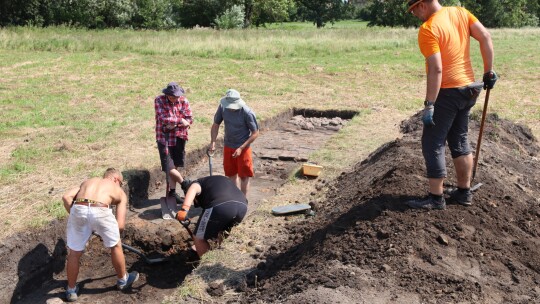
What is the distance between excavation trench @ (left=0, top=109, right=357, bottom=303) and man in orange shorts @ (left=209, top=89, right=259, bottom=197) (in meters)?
0.68

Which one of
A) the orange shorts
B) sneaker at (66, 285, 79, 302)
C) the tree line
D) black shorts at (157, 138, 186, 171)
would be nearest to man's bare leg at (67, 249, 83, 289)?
sneaker at (66, 285, 79, 302)

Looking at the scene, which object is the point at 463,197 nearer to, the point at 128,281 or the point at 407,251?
the point at 407,251

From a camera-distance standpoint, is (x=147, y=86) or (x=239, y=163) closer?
(x=239, y=163)

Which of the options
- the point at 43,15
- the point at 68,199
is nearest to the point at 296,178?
the point at 68,199

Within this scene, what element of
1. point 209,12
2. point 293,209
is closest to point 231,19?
point 209,12

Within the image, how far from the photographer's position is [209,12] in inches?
1847

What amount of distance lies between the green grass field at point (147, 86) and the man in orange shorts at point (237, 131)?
5.72 feet

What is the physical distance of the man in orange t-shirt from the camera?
5352mm

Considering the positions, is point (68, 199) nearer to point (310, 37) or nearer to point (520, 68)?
point (520, 68)

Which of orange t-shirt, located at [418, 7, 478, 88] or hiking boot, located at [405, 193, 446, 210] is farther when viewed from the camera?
hiking boot, located at [405, 193, 446, 210]

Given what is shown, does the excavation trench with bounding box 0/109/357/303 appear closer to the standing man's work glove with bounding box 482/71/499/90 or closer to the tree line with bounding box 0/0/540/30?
the standing man's work glove with bounding box 482/71/499/90

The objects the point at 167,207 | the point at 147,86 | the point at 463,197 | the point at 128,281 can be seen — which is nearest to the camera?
the point at 463,197

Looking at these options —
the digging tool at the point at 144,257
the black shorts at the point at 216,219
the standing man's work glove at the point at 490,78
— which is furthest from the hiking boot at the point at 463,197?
the digging tool at the point at 144,257

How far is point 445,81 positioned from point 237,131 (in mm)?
3032
